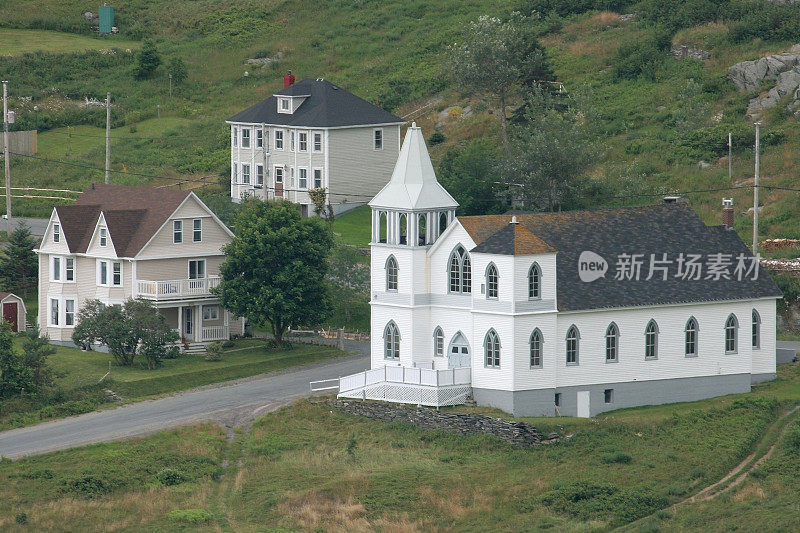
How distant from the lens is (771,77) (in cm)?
10288

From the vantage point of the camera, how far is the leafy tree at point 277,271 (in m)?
75.6

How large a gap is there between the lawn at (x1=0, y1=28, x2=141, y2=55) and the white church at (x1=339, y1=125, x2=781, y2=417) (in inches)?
2968

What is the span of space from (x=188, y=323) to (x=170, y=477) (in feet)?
70.2

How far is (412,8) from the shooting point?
139m

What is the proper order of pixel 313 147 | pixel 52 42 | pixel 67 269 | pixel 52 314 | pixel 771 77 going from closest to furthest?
pixel 67 269 < pixel 52 314 < pixel 313 147 < pixel 771 77 < pixel 52 42

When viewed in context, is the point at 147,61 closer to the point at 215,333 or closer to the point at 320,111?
the point at 320,111

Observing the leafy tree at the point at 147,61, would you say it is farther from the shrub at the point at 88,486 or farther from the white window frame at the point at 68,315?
the shrub at the point at 88,486

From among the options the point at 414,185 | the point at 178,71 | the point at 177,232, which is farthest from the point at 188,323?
the point at 178,71

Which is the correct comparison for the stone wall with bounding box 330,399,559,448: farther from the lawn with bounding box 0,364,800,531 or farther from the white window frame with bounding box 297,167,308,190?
the white window frame with bounding box 297,167,308,190

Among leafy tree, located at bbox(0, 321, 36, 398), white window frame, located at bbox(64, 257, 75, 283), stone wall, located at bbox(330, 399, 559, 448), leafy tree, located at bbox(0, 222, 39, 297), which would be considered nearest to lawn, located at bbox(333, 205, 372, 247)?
white window frame, located at bbox(64, 257, 75, 283)

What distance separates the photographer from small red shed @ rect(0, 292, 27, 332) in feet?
260

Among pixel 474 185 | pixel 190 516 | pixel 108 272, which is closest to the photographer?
pixel 190 516

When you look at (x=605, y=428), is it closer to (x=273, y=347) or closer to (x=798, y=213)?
(x=273, y=347)

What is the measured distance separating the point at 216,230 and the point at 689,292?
24.3m
